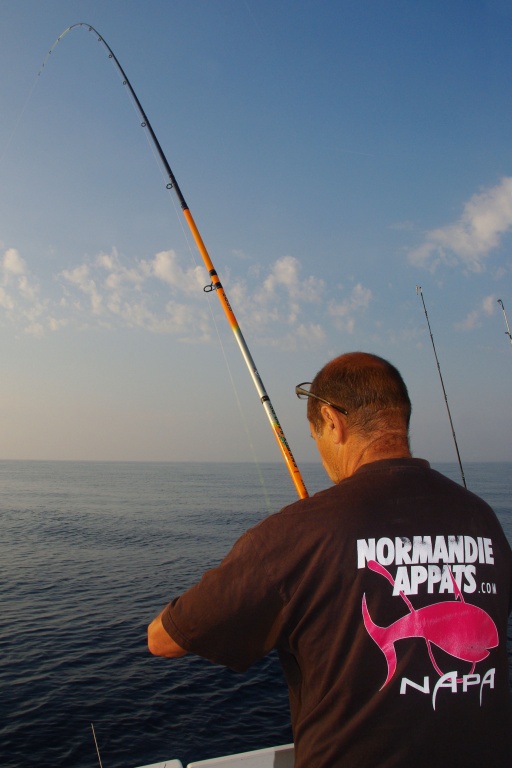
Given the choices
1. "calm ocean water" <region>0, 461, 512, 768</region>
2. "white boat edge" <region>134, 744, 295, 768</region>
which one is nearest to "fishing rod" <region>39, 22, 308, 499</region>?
"white boat edge" <region>134, 744, 295, 768</region>

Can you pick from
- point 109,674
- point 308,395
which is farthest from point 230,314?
point 109,674

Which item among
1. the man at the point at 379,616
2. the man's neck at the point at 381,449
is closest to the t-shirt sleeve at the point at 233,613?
the man at the point at 379,616

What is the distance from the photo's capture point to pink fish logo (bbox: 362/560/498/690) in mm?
1677

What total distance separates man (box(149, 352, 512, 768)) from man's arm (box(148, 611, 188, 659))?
0.08 m

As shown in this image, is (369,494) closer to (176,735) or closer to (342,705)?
(342,705)

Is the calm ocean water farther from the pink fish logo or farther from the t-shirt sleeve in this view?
the pink fish logo

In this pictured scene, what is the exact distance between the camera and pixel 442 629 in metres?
1.71

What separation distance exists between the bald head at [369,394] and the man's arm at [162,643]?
3.57 feet

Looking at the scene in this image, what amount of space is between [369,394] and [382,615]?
81 cm

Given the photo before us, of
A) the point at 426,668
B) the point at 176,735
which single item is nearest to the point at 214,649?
the point at 426,668

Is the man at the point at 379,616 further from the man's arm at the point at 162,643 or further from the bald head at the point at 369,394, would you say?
the bald head at the point at 369,394

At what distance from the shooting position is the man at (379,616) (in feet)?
5.50

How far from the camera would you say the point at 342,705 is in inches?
67.3

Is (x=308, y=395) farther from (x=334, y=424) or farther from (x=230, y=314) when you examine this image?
(x=230, y=314)
